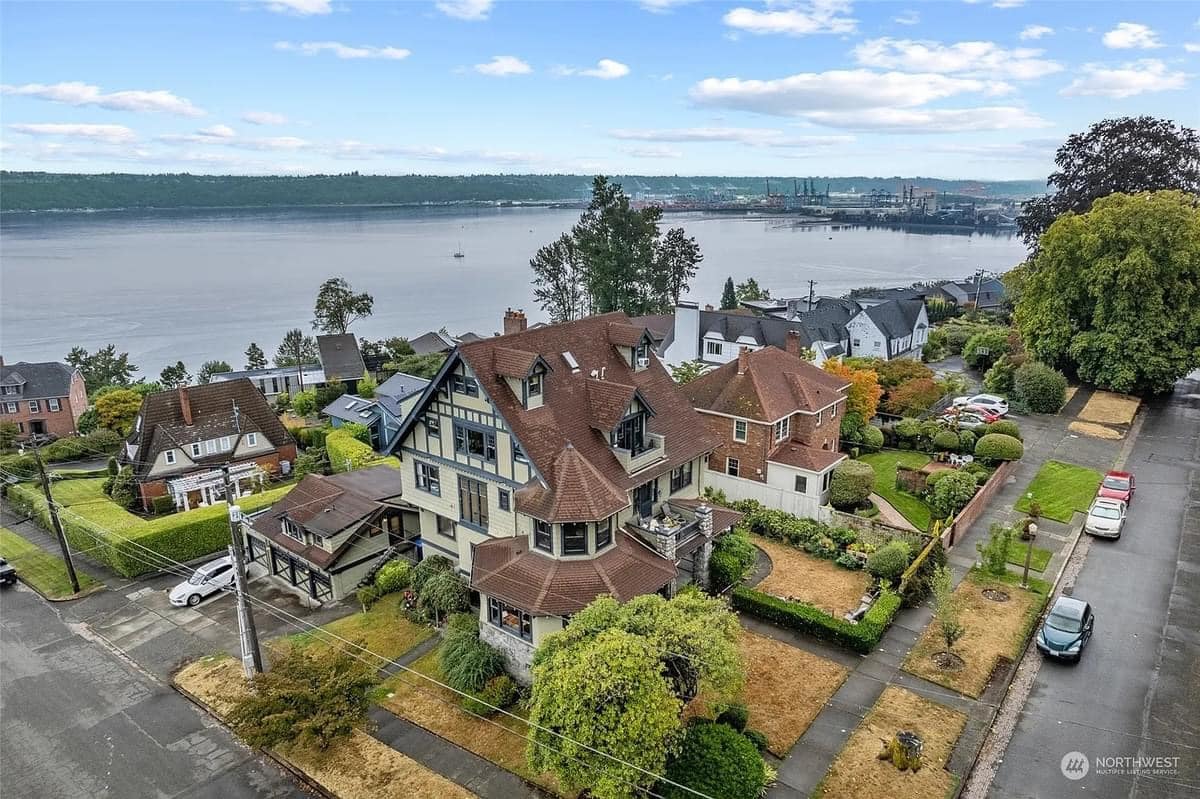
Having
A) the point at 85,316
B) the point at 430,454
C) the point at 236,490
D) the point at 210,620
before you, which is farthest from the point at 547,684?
the point at 85,316

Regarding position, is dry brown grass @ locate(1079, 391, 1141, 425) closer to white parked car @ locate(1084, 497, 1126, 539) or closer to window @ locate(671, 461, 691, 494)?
white parked car @ locate(1084, 497, 1126, 539)

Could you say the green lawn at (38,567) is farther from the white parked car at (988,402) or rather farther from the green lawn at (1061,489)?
the white parked car at (988,402)

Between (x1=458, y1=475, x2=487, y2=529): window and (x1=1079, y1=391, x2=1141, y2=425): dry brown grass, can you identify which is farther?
(x1=1079, y1=391, x2=1141, y2=425): dry brown grass

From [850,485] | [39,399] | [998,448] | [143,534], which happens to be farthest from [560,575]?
[39,399]

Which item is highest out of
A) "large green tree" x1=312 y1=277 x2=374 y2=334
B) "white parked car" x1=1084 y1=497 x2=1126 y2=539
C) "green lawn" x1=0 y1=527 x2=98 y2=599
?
"large green tree" x1=312 y1=277 x2=374 y2=334

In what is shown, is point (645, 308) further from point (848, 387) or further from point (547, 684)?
point (547, 684)

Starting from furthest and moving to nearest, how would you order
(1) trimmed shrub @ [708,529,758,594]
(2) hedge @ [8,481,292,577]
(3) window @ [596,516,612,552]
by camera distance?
(2) hedge @ [8,481,292,577] < (1) trimmed shrub @ [708,529,758,594] < (3) window @ [596,516,612,552]

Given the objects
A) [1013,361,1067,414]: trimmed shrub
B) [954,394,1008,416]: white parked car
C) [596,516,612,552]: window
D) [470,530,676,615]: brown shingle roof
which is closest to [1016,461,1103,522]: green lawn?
[954,394,1008,416]: white parked car

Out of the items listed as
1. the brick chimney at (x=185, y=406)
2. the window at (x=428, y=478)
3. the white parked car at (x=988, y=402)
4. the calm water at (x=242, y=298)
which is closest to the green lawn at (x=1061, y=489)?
the white parked car at (x=988, y=402)
